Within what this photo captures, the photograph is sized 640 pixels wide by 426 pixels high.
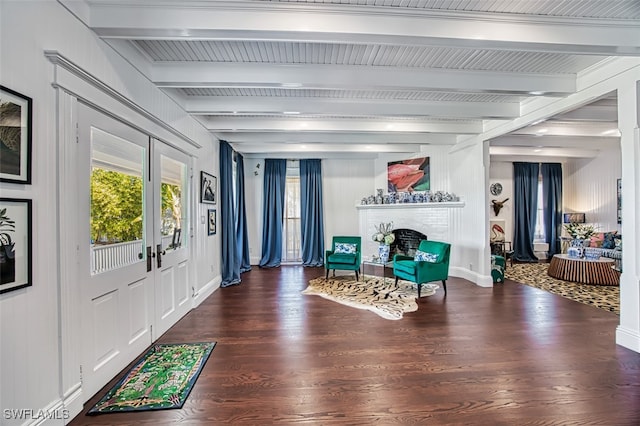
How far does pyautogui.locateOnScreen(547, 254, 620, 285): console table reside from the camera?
531 cm

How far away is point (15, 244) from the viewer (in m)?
1.61

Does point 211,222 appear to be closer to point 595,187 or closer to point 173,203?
point 173,203

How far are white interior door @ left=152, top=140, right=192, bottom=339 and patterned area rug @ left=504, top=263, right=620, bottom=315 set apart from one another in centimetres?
585

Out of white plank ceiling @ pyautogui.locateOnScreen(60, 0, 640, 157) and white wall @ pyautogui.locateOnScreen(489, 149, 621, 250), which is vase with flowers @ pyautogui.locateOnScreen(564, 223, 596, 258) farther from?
white plank ceiling @ pyautogui.locateOnScreen(60, 0, 640, 157)

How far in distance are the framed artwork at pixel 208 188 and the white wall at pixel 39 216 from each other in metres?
2.45

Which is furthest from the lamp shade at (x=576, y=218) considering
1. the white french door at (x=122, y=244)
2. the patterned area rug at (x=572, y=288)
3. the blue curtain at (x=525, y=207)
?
the white french door at (x=122, y=244)

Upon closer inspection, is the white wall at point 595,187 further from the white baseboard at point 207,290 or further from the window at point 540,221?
the white baseboard at point 207,290

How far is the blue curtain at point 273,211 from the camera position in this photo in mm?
7457

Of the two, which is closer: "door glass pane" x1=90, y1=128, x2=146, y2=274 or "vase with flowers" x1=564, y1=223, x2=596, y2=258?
"door glass pane" x1=90, y1=128, x2=146, y2=274

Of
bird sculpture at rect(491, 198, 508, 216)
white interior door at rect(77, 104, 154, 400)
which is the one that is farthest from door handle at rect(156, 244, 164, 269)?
bird sculpture at rect(491, 198, 508, 216)

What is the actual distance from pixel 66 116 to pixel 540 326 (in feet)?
16.7

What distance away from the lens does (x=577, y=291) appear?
196 inches

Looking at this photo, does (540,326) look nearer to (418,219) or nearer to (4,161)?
(418,219)

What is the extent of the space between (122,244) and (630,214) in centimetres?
497
